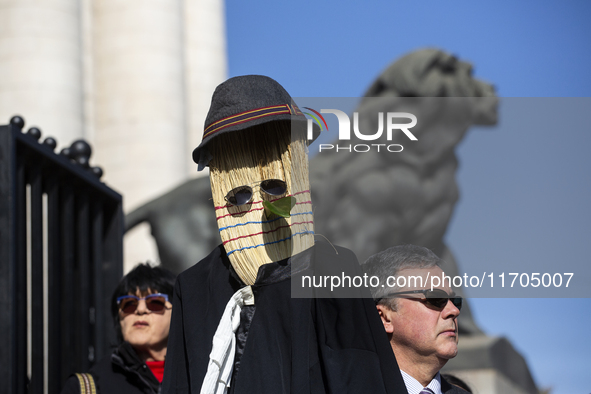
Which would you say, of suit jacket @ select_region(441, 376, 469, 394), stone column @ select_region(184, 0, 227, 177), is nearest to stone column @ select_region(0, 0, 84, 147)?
stone column @ select_region(184, 0, 227, 177)

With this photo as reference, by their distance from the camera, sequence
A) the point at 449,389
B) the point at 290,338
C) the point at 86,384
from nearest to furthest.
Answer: the point at 290,338 → the point at 449,389 → the point at 86,384

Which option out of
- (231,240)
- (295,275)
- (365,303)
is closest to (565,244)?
(365,303)

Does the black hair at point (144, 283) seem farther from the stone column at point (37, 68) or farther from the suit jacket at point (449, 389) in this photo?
the stone column at point (37, 68)

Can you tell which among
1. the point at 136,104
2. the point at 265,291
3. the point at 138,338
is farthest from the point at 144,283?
the point at 136,104

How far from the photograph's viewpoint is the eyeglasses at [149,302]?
394 centimetres

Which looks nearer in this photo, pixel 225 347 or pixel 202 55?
pixel 225 347

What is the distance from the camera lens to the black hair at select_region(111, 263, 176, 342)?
13.0 feet

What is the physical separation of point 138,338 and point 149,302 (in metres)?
0.18

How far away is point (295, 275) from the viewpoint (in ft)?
7.97

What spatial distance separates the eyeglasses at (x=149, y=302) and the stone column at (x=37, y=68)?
25.6ft

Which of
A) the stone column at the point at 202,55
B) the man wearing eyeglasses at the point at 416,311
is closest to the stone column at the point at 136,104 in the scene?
the stone column at the point at 202,55

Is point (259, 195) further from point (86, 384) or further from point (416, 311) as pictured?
point (86, 384)

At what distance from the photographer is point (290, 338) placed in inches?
94.6

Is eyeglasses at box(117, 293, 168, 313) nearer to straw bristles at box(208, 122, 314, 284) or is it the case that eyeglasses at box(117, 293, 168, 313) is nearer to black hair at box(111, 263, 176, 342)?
black hair at box(111, 263, 176, 342)
